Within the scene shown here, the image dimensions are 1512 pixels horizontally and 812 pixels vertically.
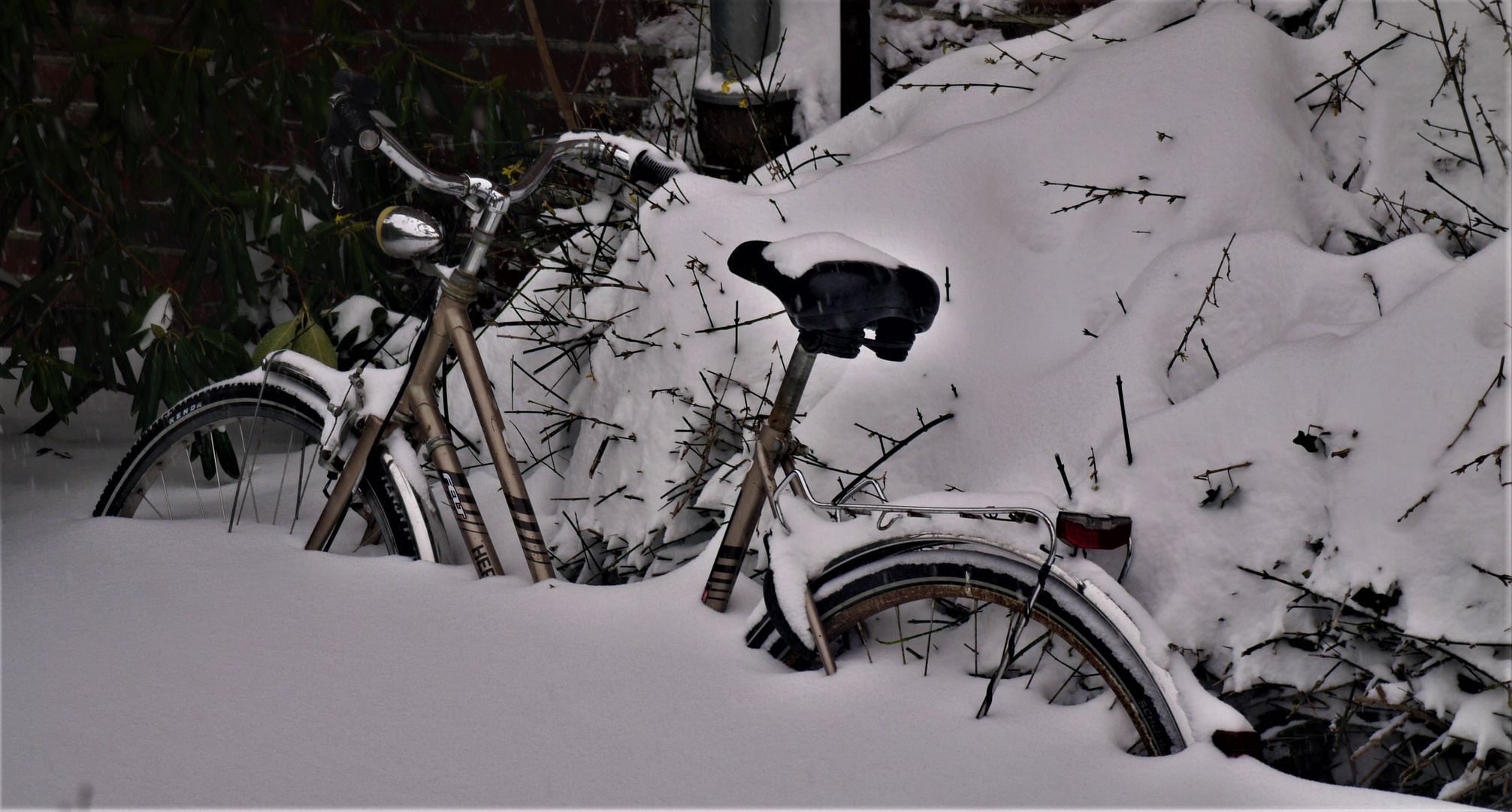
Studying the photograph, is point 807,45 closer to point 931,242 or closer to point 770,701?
point 931,242

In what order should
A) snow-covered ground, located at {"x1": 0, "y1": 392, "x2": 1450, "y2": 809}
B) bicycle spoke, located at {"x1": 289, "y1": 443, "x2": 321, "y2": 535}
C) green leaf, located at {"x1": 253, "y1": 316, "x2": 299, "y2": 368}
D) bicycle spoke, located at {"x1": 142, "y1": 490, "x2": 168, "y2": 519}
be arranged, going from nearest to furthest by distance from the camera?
snow-covered ground, located at {"x1": 0, "y1": 392, "x2": 1450, "y2": 809}
bicycle spoke, located at {"x1": 289, "y1": 443, "x2": 321, "y2": 535}
bicycle spoke, located at {"x1": 142, "y1": 490, "x2": 168, "y2": 519}
green leaf, located at {"x1": 253, "y1": 316, "x2": 299, "y2": 368}

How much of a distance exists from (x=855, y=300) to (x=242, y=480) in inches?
53.9

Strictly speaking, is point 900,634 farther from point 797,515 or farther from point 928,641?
point 797,515

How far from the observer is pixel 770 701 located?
1.42m

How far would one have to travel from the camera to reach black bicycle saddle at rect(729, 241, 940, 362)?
52.9 inches

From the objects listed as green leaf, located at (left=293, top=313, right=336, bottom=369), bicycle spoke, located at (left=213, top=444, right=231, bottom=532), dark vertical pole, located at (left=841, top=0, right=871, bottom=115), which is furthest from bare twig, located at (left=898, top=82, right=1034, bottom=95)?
bicycle spoke, located at (left=213, top=444, right=231, bottom=532)

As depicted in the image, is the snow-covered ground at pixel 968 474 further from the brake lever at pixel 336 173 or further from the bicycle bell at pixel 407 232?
the brake lever at pixel 336 173

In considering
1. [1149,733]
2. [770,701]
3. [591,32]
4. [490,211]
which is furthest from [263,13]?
[1149,733]

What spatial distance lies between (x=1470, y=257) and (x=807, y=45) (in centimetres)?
149

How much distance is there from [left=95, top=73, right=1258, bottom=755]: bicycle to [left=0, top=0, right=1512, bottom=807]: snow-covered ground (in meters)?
0.08

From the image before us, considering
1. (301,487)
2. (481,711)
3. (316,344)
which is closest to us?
(481,711)

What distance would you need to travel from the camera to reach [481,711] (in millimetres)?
1417

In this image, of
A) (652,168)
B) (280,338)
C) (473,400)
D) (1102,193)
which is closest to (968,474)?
(1102,193)

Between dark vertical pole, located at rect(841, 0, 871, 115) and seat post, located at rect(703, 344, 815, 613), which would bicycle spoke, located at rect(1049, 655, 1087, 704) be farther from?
dark vertical pole, located at rect(841, 0, 871, 115)
